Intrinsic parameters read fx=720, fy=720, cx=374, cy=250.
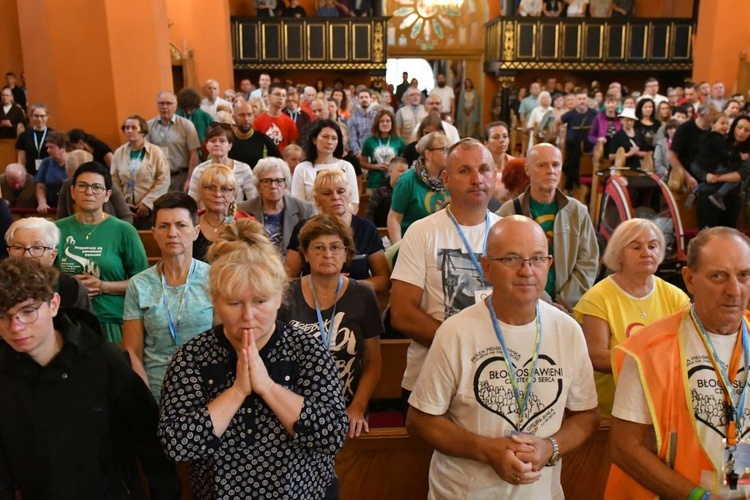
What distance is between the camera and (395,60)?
20328mm

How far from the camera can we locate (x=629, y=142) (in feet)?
30.7

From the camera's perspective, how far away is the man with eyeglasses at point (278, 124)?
7.57m

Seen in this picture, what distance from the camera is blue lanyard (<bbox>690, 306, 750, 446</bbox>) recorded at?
1.95 metres

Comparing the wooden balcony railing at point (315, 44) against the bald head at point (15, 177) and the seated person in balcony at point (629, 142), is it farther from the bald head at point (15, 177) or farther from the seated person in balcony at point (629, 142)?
the bald head at point (15, 177)

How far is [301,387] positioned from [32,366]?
0.78m

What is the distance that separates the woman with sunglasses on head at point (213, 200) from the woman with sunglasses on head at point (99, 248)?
331 mm

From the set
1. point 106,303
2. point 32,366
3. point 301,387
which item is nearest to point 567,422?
point 301,387

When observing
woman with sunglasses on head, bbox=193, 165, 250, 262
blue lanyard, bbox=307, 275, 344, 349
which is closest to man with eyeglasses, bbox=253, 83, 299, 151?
woman with sunglasses on head, bbox=193, 165, 250, 262

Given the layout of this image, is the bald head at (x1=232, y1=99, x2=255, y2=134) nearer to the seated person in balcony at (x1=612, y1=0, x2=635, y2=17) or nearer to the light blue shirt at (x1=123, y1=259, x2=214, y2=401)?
the light blue shirt at (x1=123, y1=259, x2=214, y2=401)


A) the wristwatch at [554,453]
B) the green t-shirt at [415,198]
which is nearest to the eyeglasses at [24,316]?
the wristwatch at [554,453]

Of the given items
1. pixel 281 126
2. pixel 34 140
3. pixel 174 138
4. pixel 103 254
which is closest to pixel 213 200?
pixel 103 254

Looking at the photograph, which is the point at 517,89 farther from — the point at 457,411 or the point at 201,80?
the point at 457,411

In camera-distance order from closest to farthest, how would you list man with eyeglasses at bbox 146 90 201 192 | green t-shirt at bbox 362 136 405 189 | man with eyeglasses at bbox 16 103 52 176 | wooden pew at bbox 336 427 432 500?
wooden pew at bbox 336 427 432 500 → man with eyeglasses at bbox 146 90 201 192 → green t-shirt at bbox 362 136 405 189 → man with eyeglasses at bbox 16 103 52 176

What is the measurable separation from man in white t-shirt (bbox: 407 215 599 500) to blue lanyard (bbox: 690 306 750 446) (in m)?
0.34
